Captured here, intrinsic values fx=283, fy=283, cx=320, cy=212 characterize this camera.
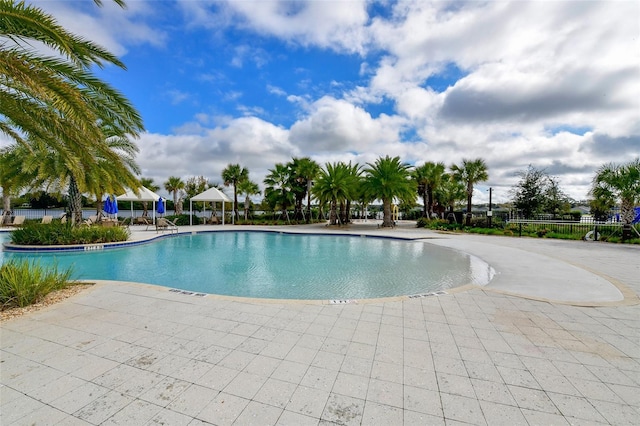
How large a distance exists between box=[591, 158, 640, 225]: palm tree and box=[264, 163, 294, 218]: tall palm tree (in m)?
19.1

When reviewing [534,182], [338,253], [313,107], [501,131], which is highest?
[313,107]

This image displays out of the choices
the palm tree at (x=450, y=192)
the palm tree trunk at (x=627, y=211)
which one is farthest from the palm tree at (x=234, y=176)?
the palm tree trunk at (x=627, y=211)

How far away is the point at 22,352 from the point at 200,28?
32.7ft

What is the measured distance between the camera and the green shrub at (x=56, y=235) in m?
10.4

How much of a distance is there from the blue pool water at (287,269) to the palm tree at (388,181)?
846cm

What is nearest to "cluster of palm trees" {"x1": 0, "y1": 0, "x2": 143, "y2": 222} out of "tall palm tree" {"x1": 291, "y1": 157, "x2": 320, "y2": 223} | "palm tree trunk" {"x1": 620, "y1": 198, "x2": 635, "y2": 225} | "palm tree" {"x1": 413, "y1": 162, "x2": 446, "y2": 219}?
"tall palm tree" {"x1": 291, "y1": 157, "x2": 320, "y2": 223}

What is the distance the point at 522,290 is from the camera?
17.4 feet

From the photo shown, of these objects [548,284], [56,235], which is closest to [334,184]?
[56,235]

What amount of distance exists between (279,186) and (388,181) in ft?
30.6

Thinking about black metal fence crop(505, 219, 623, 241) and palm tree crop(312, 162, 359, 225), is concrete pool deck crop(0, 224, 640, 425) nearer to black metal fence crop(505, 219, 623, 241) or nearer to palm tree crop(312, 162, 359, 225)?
black metal fence crop(505, 219, 623, 241)

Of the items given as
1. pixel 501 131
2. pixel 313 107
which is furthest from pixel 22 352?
pixel 501 131

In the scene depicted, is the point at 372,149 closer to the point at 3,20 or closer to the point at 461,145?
the point at 461,145

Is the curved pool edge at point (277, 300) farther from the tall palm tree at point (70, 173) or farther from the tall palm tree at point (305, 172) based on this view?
the tall palm tree at point (305, 172)

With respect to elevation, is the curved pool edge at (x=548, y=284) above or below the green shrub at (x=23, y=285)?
below
